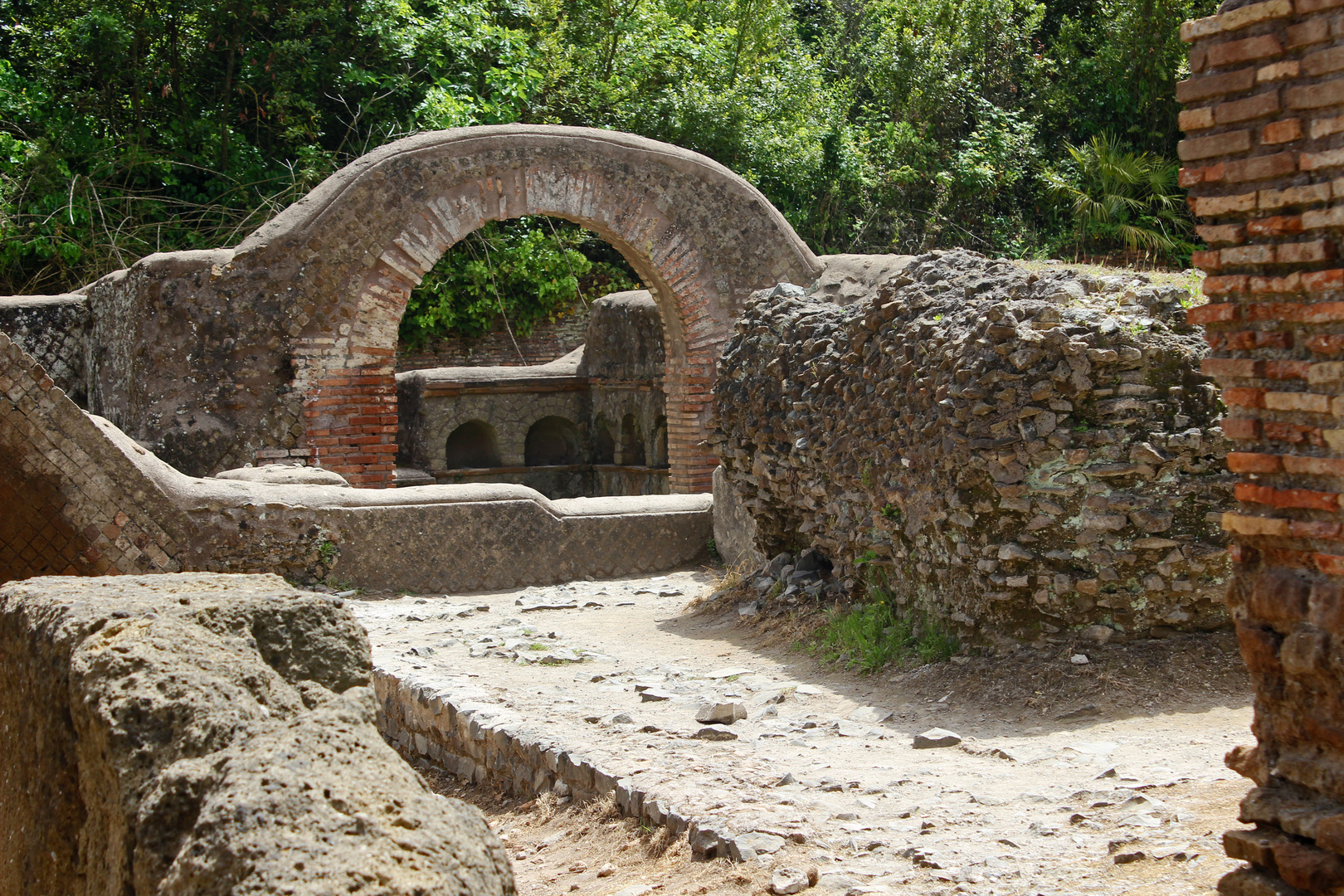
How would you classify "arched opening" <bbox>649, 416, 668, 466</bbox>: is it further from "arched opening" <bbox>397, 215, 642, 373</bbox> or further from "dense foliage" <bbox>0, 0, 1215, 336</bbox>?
"dense foliage" <bbox>0, 0, 1215, 336</bbox>

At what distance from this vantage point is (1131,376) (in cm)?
468

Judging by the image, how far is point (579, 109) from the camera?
17109 millimetres

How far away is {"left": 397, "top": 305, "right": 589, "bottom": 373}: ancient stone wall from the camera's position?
16.7m

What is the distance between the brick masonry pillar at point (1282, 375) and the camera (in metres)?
2.67

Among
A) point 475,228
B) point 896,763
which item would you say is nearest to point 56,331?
point 475,228

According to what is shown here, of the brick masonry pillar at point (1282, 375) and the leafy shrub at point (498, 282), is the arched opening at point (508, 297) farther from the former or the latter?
the brick masonry pillar at point (1282, 375)

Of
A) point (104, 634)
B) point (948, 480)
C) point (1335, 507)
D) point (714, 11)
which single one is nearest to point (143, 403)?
point (948, 480)

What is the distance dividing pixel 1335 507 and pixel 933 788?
1535 millimetres

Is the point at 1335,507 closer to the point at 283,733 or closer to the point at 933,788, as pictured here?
the point at 933,788

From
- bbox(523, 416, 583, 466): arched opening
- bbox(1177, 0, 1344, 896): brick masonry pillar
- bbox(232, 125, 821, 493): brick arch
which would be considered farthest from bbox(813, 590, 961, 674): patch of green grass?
bbox(523, 416, 583, 466): arched opening

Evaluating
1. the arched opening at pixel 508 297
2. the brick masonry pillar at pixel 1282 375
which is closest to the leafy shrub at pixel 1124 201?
the arched opening at pixel 508 297

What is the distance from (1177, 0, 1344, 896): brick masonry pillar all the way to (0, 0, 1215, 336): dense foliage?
12.2 m

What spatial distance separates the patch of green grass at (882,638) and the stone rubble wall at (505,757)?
1.57 meters

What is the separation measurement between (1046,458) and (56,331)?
8.99 m
